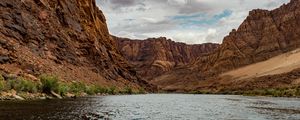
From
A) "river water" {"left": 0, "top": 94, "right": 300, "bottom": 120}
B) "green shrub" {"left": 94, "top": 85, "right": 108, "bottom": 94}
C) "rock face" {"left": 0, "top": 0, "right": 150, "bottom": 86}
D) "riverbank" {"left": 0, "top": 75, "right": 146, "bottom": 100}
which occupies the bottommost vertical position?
"river water" {"left": 0, "top": 94, "right": 300, "bottom": 120}

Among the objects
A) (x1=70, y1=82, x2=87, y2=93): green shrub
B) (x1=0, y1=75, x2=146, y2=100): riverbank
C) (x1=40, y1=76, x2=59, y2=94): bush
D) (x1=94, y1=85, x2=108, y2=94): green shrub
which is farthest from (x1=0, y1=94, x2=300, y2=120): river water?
(x1=94, y1=85, x2=108, y2=94): green shrub

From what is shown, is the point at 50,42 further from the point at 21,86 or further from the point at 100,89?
the point at 21,86

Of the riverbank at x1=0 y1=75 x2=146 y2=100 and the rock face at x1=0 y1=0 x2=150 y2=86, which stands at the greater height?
the rock face at x1=0 y1=0 x2=150 y2=86

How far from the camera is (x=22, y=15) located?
5615 inches

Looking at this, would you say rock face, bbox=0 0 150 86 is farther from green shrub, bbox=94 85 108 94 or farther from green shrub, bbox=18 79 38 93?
green shrub, bbox=18 79 38 93

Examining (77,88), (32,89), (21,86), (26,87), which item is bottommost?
(32,89)

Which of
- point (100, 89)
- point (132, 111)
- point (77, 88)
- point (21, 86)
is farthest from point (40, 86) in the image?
point (100, 89)

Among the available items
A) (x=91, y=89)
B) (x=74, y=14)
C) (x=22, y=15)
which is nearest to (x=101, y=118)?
(x=91, y=89)

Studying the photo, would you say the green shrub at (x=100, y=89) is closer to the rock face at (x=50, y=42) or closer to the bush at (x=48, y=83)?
the rock face at (x=50, y=42)

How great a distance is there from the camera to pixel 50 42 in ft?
505

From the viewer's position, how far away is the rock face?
122 metres

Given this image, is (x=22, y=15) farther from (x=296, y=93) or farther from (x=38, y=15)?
(x=296, y=93)

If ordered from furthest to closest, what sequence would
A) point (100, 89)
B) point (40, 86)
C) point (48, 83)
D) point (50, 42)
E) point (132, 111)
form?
point (100, 89), point (50, 42), point (40, 86), point (48, 83), point (132, 111)

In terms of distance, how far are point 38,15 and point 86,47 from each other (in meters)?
32.3
